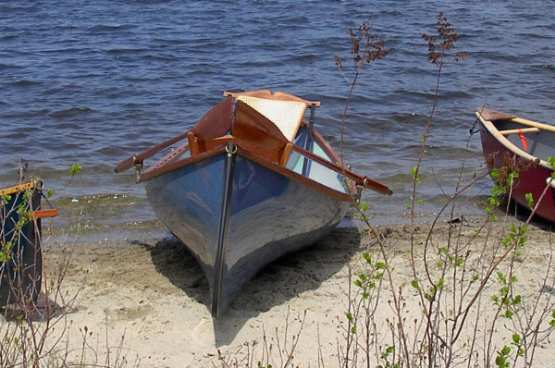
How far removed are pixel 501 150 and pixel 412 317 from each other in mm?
3069

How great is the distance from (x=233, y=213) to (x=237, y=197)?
0.11 meters

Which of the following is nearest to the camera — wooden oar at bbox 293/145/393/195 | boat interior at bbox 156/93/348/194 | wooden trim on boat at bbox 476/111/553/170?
boat interior at bbox 156/93/348/194

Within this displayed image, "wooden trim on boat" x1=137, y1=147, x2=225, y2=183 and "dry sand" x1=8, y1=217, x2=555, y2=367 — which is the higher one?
"wooden trim on boat" x1=137, y1=147, x2=225, y2=183

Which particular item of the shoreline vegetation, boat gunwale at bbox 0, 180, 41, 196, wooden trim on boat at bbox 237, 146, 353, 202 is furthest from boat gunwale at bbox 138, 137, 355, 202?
boat gunwale at bbox 0, 180, 41, 196

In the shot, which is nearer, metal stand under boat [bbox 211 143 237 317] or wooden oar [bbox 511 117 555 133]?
metal stand under boat [bbox 211 143 237 317]

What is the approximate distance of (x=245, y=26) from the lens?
19094mm

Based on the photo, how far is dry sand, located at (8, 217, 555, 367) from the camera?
575cm

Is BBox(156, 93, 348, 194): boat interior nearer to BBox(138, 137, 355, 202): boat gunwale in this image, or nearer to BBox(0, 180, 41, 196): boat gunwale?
BBox(138, 137, 355, 202): boat gunwale

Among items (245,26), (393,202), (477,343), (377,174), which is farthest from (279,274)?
(245,26)

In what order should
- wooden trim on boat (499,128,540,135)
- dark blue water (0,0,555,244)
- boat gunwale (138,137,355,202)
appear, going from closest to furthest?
1. boat gunwale (138,137,355,202)
2. wooden trim on boat (499,128,540,135)
3. dark blue water (0,0,555,244)

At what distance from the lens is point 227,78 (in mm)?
15102

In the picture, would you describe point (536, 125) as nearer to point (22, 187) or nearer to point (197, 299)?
point (197, 299)

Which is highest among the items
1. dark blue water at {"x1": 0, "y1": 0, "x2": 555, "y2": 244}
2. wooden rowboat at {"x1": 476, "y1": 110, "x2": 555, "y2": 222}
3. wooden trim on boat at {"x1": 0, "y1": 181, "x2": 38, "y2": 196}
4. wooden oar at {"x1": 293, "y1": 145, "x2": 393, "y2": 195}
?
wooden trim on boat at {"x1": 0, "y1": 181, "x2": 38, "y2": 196}

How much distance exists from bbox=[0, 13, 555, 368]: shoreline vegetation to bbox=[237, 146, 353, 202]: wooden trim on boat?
60 centimetres
